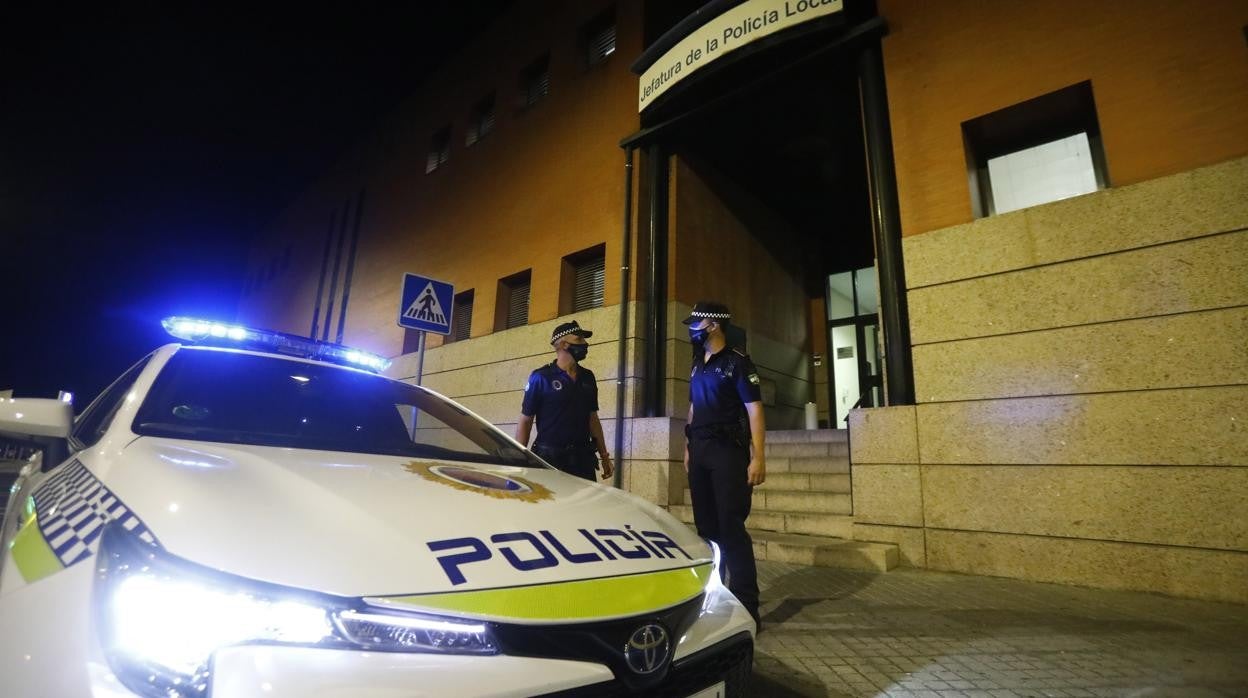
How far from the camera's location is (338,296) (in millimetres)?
13109

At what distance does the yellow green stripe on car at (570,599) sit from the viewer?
43.1 inches

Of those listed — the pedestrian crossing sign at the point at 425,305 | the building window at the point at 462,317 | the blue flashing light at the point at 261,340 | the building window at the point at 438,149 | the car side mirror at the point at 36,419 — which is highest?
the building window at the point at 438,149

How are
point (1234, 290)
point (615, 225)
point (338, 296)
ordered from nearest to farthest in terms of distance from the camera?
1. point (1234, 290)
2. point (615, 225)
3. point (338, 296)

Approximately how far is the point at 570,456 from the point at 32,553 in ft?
9.94

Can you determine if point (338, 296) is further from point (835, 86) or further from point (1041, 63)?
point (1041, 63)

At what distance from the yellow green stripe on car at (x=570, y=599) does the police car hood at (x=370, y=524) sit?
0.8 inches

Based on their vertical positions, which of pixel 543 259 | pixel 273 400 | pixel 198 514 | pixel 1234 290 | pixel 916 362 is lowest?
pixel 198 514

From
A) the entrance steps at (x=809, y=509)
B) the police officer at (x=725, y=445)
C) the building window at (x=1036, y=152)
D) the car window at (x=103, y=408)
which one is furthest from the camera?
the building window at (x=1036, y=152)

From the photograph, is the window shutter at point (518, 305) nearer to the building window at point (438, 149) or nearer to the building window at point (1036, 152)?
the building window at point (438, 149)

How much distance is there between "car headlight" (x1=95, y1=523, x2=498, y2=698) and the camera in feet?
3.16

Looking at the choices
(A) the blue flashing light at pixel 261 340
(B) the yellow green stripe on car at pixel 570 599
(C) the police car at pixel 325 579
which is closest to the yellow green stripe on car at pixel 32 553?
(C) the police car at pixel 325 579

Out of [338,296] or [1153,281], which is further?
→ [338,296]

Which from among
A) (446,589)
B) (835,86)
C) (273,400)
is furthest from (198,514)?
(835,86)

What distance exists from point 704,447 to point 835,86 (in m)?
5.30
